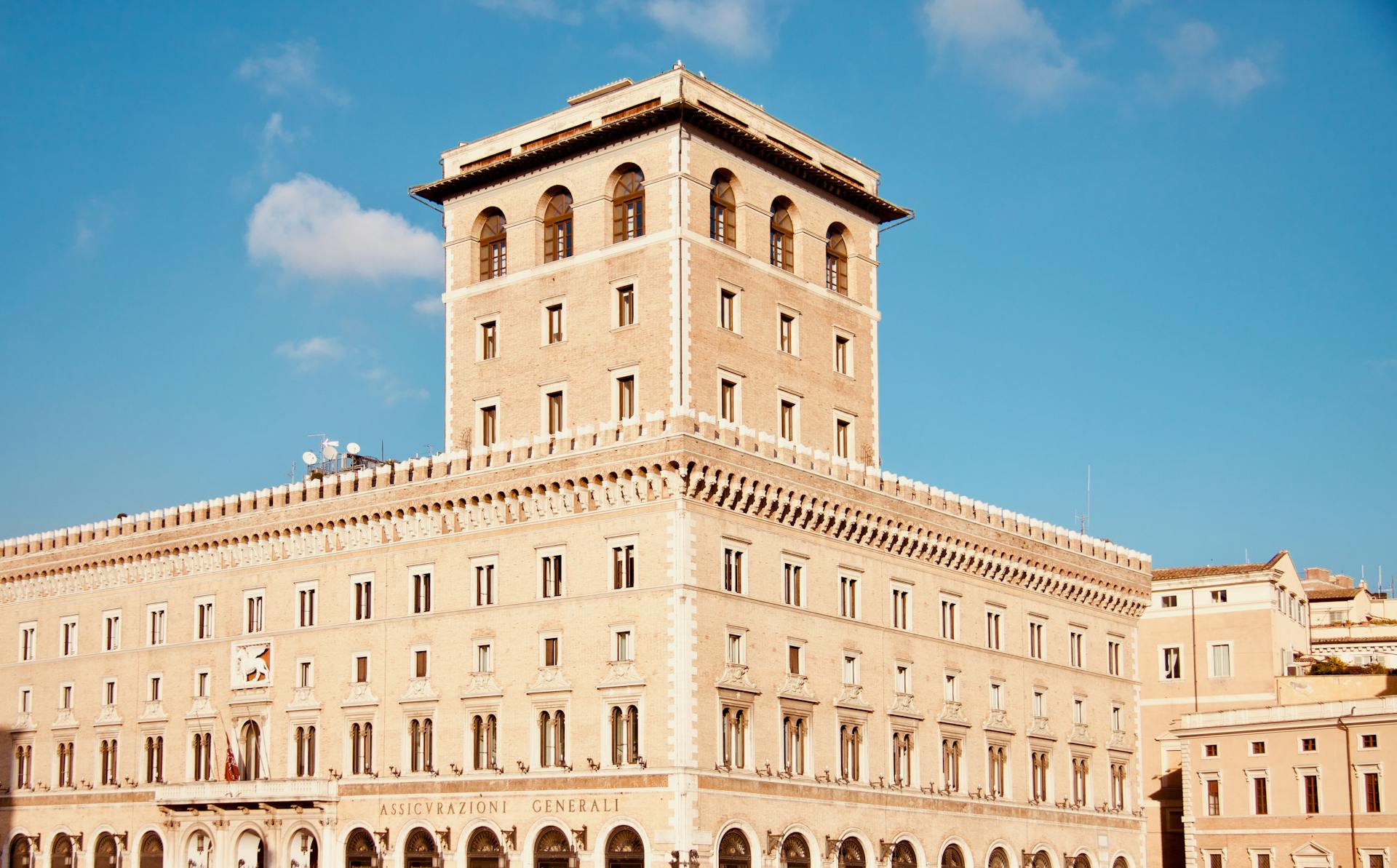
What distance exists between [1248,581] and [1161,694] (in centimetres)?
729

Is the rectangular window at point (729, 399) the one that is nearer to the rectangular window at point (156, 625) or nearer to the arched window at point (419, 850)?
the arched window at point (419, 850)

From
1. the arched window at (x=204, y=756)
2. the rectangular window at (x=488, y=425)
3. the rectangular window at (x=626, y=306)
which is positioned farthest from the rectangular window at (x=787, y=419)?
the arched window at (x=204, y=756)

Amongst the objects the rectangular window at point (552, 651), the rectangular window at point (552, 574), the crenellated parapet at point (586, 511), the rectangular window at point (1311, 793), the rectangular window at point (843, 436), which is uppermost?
the rectangular window at point (843, 436)

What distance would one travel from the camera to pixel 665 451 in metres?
66.6

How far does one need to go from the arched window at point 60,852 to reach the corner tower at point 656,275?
2569 cm

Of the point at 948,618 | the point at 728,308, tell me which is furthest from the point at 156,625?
the point at 948,618

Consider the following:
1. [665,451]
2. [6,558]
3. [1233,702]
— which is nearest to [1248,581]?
[1233,702]

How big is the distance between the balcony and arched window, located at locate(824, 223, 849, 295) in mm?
29669

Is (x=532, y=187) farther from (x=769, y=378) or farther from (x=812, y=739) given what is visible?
A: (x=812, y=739)

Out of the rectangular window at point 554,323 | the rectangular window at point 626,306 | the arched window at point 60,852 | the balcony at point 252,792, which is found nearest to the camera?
the rectangular window at point 626,306

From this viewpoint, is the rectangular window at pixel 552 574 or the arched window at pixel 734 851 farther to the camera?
the rectangular window at pixel 552 574

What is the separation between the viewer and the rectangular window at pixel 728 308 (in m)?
74.2

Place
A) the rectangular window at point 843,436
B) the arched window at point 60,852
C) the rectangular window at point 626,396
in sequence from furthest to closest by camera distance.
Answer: the arched window at point 60,852
the rectangular window at point 843,436
the rectangular window at point 626,396

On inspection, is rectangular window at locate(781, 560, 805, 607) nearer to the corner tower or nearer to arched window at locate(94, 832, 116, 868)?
the corner tower
